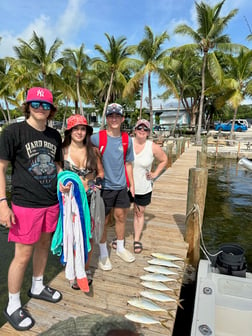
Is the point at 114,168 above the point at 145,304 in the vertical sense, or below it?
above

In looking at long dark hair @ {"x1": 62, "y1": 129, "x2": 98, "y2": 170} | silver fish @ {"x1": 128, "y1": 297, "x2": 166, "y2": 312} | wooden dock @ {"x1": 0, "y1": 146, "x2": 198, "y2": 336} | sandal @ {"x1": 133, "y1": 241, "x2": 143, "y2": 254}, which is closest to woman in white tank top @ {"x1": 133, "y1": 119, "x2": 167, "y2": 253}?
sandal @ {"x1": 133, "y1": 241, "x2": 143, "y2": 254}

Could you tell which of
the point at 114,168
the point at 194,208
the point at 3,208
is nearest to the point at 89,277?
the point at 114,168

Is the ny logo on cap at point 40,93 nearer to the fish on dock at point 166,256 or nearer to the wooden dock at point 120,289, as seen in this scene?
the wooden dock at point 120,289

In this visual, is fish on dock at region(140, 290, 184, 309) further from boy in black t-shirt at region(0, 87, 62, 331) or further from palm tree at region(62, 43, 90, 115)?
palm tree at region(62, 43, 90, 115)

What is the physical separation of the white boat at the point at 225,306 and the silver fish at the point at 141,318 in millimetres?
415

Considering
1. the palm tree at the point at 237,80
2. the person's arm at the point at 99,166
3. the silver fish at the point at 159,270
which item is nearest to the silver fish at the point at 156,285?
the silver fish at the point at 159,270

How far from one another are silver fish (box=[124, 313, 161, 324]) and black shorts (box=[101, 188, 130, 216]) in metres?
1.06

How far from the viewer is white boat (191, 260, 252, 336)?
2545 millimetres

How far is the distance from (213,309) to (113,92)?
3181 cm

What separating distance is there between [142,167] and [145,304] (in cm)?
161

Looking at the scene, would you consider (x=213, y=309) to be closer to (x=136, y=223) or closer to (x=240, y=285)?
(x=240, y=285)

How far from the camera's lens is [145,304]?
256 centimetres

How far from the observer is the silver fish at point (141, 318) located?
7.64 ft

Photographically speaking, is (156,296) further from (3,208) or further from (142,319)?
(3,208)
